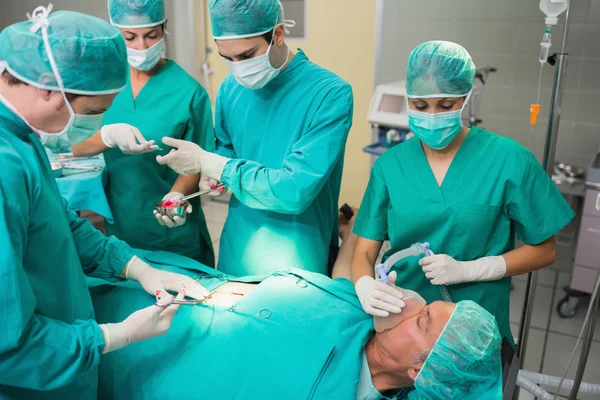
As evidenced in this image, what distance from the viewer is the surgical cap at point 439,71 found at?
1.54 metres

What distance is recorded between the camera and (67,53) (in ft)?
3.36

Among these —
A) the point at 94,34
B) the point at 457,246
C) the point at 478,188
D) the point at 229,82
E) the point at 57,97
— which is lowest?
the point at 457,246

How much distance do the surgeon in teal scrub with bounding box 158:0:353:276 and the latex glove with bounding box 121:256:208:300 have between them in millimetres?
305

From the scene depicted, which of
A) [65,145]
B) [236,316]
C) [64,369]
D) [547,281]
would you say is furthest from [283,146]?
[547,281]

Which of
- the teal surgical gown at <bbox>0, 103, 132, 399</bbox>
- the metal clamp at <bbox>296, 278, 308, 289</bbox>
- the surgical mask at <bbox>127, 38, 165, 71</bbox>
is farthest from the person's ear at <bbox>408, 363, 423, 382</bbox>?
the surgical mask at <bbox>127, 38, 165, 71</bbox>

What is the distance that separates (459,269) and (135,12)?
52.7 inches

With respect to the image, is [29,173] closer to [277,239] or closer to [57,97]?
[57,97]

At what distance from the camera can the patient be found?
4.50 feet

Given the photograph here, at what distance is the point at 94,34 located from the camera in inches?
42.4

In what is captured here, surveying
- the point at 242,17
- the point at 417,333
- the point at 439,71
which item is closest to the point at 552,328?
the point at 417,333

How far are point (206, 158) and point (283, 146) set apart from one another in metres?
0.24

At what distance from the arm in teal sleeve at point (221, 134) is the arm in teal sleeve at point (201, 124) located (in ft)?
0.28

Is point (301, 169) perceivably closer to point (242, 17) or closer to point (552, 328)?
point (242, 17)

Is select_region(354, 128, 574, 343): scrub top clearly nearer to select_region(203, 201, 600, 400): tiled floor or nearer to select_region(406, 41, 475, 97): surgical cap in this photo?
select_region(406, 41, 475, 97): surgical cap
